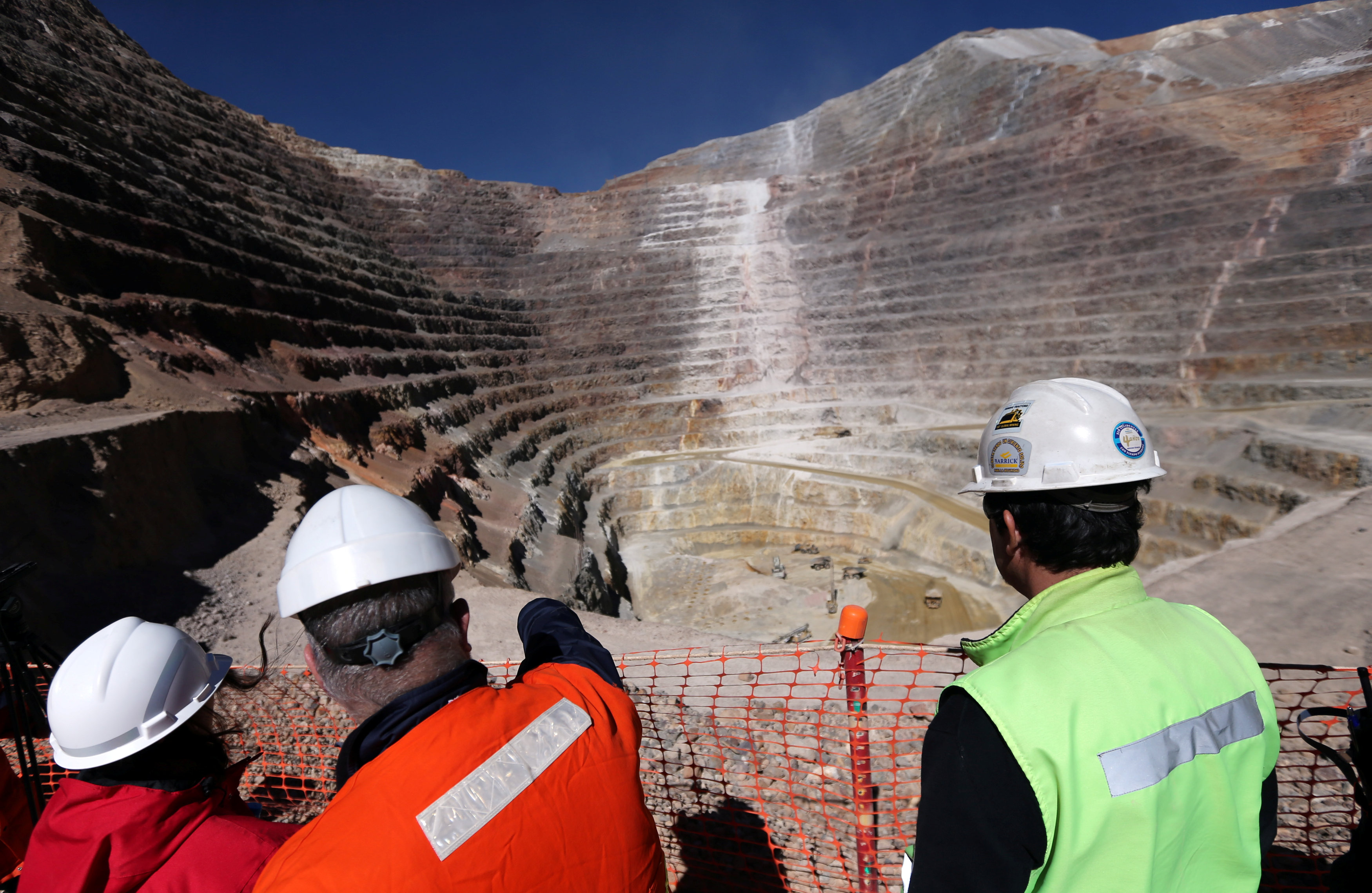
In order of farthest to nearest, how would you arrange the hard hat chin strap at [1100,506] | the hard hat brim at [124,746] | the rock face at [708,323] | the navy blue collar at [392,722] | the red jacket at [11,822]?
the rock face at [708,323] < the red jacket at [11,822] < the hard hat brim at [124,746] < the hard hat chin strap at [1100,506] < the navy blue collar at [392,722]

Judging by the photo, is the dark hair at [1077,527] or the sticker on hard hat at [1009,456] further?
the sticker on hard hat at [1009,456]

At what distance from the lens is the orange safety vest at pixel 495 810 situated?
103cm

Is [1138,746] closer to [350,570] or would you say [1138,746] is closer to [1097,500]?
[1097,500]

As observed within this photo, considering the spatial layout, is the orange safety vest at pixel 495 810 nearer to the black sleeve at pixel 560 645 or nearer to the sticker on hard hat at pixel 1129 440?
the black sleeve at pixel 560 645

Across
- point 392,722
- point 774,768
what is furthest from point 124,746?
point 774,768

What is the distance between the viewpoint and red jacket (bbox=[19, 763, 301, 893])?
5.04 feet

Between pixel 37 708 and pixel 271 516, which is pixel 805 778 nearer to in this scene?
pixel 37 708

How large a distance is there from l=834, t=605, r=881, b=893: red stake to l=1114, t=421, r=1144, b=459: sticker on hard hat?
107 cm

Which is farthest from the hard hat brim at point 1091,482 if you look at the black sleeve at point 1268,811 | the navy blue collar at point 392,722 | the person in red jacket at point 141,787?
the person in red jacket at point 141,787

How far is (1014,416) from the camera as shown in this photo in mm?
1852

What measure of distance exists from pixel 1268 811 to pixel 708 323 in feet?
87.7

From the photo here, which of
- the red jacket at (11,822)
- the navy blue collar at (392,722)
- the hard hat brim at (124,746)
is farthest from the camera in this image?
the red jacket at (11,822)

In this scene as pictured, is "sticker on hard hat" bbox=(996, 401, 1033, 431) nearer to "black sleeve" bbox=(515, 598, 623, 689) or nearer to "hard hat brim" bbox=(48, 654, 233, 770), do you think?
"black sleeve" bbox=(515, 598, 623, 689)

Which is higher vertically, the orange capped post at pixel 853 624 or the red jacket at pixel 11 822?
the orange capped post at pixel 853 624
